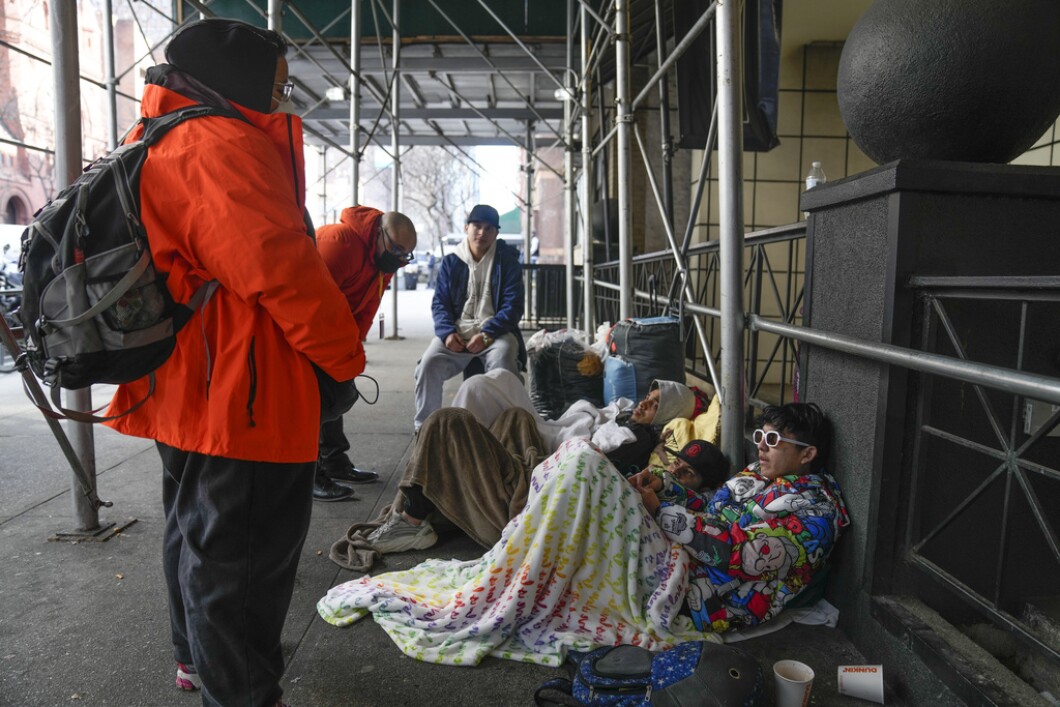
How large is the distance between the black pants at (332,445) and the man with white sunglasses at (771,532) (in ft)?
7.51

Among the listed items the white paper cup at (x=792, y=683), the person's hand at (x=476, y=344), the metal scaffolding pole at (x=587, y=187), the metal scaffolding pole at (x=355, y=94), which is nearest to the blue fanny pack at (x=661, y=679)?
the white paper cup at (x=792, y=683)

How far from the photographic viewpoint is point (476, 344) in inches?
194

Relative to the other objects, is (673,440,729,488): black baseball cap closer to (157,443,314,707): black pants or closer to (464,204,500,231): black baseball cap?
(157,443,314,707): black pants

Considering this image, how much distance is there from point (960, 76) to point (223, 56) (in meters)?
2.04

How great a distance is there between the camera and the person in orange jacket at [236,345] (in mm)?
1609

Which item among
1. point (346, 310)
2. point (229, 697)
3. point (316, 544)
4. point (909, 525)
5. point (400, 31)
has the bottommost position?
point (316, 544)

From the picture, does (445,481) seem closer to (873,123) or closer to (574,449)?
(574,449)

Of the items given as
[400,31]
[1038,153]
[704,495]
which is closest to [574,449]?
[704,495]

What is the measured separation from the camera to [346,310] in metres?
1.78

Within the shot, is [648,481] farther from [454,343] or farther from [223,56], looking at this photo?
[454,343]

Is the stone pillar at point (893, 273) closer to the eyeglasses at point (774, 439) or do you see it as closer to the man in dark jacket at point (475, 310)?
the eyeglasses at point (774, 439)

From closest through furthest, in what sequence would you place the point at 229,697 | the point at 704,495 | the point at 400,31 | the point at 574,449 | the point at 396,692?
the point at 229,697
the point at 396,692
the point at 574,449
the point at 704,495
the point at 400,31

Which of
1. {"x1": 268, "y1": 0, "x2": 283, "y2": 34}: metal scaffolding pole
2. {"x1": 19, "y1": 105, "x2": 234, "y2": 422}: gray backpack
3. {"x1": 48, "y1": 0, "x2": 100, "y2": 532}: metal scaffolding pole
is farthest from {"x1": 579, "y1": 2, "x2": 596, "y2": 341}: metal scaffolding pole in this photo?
{"x1": 19, "y1": 105, "x2": 234, "y2": 422}: gray backpack

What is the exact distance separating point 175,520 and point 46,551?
5.42ft
